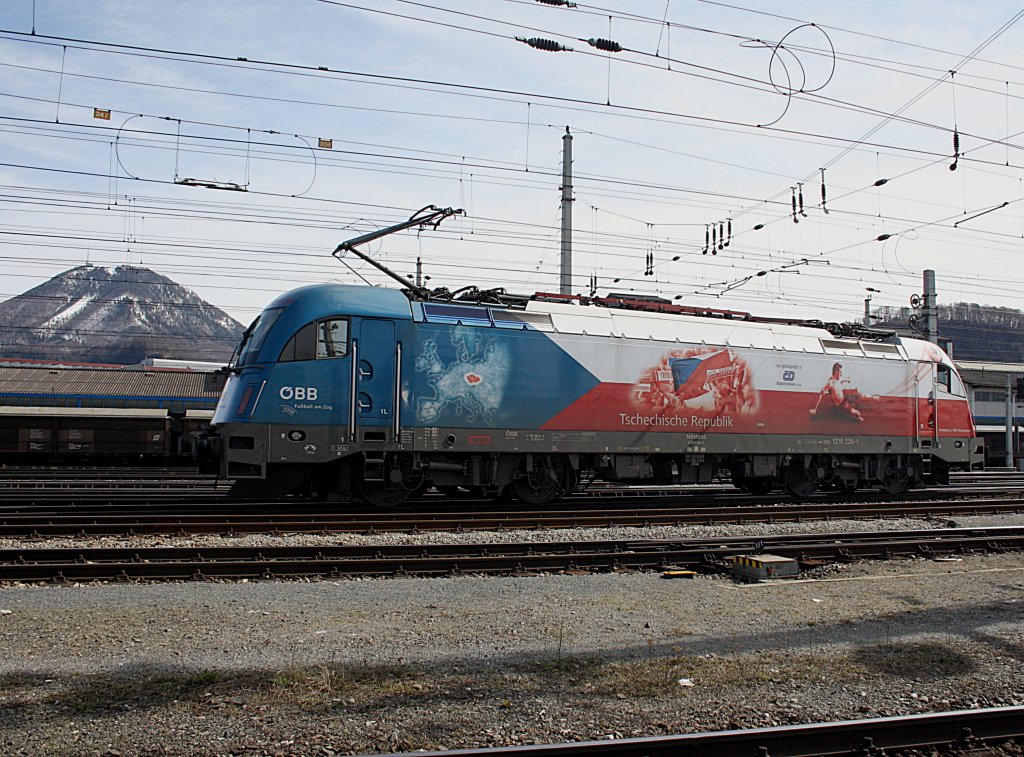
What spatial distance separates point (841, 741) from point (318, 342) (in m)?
11.2

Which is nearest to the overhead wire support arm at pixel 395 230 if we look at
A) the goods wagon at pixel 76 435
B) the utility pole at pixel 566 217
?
the utility pole at pixel 566 217

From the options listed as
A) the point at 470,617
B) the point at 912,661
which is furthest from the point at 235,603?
the point at 912,661

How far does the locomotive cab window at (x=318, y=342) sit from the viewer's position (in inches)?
567

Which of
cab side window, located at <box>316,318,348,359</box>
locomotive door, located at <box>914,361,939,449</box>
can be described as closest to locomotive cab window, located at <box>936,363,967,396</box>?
locomotive door, located at <box>914,361,939,449</box>

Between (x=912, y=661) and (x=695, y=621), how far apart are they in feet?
6.45

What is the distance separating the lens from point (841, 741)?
5137 mm

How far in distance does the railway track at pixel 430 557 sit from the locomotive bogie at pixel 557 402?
3722mm

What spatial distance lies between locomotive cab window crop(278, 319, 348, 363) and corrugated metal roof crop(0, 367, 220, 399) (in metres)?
21.6

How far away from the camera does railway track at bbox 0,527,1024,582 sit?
9.64 m

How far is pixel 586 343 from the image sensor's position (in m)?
16.8

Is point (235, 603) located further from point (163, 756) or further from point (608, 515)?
point (608, 515)

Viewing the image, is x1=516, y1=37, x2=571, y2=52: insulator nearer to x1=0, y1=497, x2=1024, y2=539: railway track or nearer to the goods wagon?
x1=0, y1=497, x2=1024, y2=539: railway track

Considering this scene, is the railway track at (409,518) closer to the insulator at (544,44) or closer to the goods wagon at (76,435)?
the insulator at (544,44)

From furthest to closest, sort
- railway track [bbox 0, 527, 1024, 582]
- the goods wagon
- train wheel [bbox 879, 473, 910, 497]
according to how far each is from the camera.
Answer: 1. the goods wagon
2. train wheel [bbox 879, 473, 910, 497]
3. railway track [bbox 0, 527, 1024, 582]
